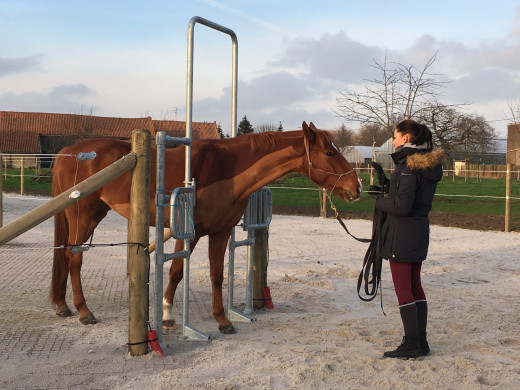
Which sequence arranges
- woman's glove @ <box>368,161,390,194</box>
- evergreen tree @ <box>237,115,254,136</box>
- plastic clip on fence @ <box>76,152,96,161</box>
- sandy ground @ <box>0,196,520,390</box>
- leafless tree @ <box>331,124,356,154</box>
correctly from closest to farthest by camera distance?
sandy ground @ <box>0,196,520,390</box> < woman's glove @ <box>368,161,390,194</box> < plastic clip on fence @ <box>76,152,96,161</box> < leafless tree @ <box>331,124,356,154</box> < evergreen tree @ <box>237,115,254,136</box>

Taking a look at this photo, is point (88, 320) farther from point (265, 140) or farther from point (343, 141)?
point (343, 141)

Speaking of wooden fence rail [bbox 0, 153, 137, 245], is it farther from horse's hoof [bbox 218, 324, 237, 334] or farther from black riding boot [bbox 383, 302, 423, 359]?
black riding boot [bbox 383, 302, 423, 359]

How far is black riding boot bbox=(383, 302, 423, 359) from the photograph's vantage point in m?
3.84

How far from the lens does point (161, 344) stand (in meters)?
4.03

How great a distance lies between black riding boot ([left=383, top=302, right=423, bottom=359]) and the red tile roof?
40359 mm

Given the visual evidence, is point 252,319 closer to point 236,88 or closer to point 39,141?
point 236,88

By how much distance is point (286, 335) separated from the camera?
4.47m

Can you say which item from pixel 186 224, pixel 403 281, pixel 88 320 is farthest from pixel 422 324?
pixel 88 320

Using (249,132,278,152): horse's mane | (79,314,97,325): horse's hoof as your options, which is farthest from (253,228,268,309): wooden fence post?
(79,314,97,325): horse's hoof

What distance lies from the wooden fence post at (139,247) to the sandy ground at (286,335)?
157mm

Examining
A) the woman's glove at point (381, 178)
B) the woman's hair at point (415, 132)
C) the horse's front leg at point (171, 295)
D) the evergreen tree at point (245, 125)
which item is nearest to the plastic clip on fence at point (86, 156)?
the horse's front leg at point (171, 295)

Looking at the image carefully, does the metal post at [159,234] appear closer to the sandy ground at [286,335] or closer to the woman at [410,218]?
Answer: the sandy ground at [286,335]

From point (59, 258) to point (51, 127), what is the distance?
45.3 metres

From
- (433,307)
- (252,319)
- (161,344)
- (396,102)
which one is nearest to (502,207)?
(396,102)
